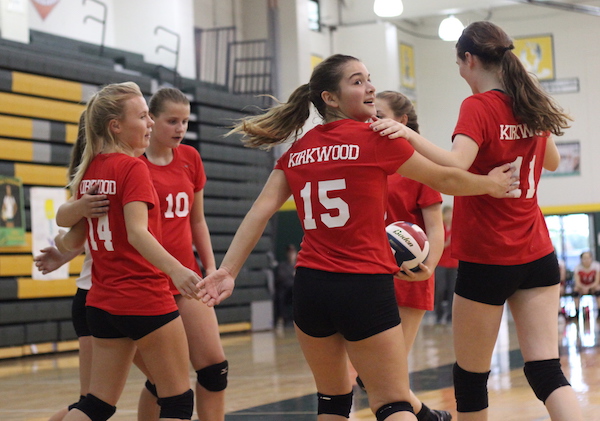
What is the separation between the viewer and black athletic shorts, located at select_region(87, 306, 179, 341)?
8.72 ft

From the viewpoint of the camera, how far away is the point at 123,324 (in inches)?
105

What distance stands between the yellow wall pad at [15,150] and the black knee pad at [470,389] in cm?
686

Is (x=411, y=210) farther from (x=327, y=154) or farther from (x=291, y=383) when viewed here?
(x=291, y=383)

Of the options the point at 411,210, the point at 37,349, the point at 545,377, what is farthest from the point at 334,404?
the point at 37,349

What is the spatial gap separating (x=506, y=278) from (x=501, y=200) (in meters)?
0.26

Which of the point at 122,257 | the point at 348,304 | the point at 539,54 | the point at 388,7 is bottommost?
the point at 348,304

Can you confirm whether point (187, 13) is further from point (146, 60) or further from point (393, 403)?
point (393, 403)

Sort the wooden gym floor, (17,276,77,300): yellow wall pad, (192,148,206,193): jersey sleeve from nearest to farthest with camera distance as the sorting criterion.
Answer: (192,148,206,193): jersey sleeve, the wooden gym floor, (17,276,77,300): yellow wall pad

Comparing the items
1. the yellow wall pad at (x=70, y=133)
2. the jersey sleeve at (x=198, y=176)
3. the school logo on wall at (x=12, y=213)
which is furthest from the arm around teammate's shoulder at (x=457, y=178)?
the yellow wall pad at (x=70, y=133)

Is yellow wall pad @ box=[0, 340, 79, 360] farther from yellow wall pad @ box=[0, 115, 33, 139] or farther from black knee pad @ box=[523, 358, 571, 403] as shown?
black knee pad @ box=[523, 358, 571, 403]

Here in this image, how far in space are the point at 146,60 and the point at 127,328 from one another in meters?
9.77

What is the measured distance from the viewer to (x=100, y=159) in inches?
111

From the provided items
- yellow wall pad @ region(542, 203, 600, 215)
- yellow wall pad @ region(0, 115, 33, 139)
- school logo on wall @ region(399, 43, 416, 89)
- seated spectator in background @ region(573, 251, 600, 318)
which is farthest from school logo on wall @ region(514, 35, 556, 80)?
yellow wall pad @ region(0, 115, 33, 139)

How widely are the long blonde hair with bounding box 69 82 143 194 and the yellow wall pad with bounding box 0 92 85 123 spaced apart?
6109 millimetres
